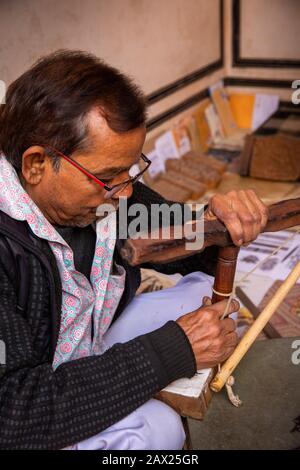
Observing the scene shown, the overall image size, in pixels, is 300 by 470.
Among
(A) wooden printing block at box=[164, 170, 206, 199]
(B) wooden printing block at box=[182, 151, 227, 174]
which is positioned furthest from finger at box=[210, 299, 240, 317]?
(B) wooden printing block at box=[182, 151, 227, 174]

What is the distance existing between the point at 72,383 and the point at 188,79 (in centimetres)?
375

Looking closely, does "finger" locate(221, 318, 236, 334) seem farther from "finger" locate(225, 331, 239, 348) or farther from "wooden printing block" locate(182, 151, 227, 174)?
"wooden printing block" locate(182, 151, 227, 174)

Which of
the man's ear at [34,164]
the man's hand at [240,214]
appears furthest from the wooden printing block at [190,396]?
the man's ear at [34,164]

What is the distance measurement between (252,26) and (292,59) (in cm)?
50

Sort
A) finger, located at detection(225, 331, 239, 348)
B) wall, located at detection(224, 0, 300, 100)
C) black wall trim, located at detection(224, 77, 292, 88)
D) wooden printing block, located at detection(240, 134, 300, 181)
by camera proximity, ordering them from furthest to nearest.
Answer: black wall trim, located at detection(224, 77, 292, 88) < wall, located at detection(224, 0, 300, 100) < wooden printing block, located at detection(240, 134, 300, 181) < finger, located at detection(225, 331, 239, 348)

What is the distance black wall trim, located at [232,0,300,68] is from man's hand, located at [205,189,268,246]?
12.9ft

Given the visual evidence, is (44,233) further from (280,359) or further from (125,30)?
(125,30)

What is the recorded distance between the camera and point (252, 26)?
16.9ft

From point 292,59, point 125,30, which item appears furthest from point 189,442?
point 292,59

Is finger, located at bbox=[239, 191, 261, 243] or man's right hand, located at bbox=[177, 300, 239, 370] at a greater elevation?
finger, located at bbox=[239, 191, 261, 243]

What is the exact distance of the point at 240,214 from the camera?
151cm

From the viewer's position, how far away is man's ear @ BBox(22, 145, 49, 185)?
153 cm

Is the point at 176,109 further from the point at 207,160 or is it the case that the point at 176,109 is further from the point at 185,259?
the point at 185,259

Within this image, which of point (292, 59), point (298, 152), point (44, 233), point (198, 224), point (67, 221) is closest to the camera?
point (198, 224)
